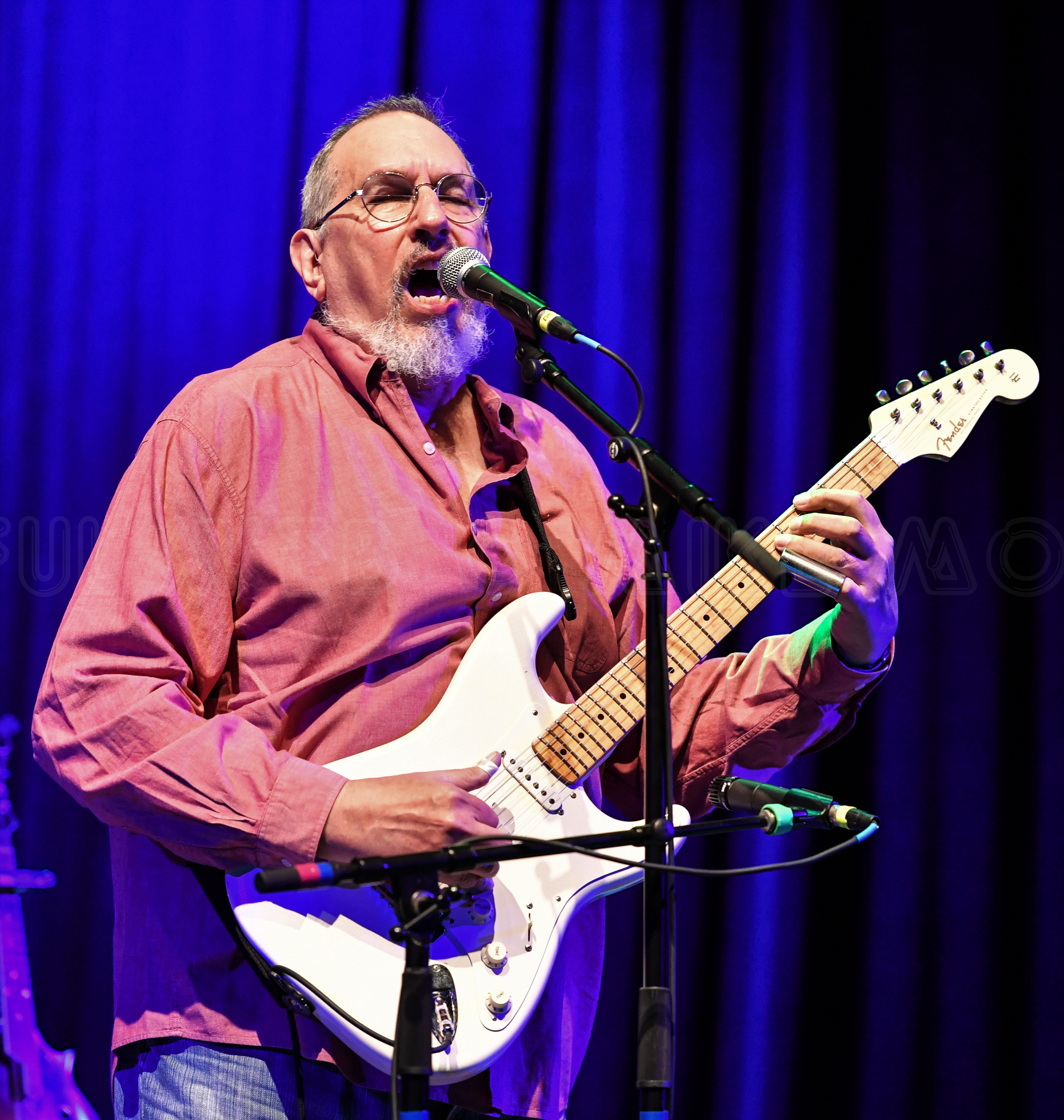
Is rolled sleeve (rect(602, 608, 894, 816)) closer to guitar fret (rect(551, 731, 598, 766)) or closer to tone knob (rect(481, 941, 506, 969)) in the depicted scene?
guitar fret (rect(551, 731, 598, 766))

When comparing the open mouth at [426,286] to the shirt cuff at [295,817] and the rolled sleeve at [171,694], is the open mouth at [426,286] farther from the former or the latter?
the shirt cuff at [295,817]

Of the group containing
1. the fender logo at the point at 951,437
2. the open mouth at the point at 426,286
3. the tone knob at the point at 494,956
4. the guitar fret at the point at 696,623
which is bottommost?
the tone knob at the point at 494,956

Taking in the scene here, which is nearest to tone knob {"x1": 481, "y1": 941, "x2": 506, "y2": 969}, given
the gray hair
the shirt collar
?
the shirt collar

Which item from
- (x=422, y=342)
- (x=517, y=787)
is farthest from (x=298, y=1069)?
(x=422, y=342)

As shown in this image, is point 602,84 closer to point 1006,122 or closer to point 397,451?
point 1006,122

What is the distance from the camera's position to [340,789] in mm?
1509

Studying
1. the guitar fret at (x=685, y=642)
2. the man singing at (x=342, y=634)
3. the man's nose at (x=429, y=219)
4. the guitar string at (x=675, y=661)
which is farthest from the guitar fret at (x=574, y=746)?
the man's nose at (x=429, y=219)

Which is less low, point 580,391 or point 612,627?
point 580,391

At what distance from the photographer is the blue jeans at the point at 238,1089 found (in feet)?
5.08

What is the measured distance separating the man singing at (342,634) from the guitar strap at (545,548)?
0.7 inches

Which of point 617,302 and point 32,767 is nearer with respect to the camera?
point 32,767

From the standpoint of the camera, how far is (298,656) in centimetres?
171

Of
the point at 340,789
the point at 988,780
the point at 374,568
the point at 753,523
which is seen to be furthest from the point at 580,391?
the point at 988,780

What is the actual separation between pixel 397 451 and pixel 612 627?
1.57 feet
